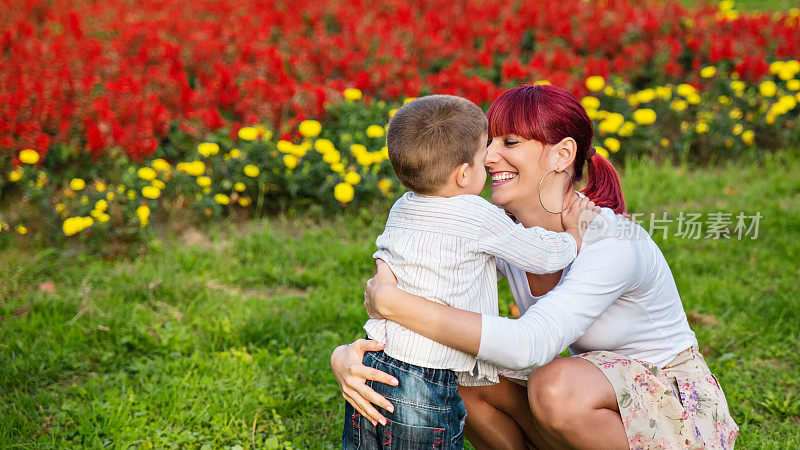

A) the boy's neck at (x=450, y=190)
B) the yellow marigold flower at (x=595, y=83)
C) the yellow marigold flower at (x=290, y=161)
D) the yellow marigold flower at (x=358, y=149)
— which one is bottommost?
the yellow marigold flower at (x=290, y=161)

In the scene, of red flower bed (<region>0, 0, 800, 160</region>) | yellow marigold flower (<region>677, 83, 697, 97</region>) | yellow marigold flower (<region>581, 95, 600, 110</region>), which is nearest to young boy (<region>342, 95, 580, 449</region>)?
red flower bed (<region>0, 0, 800, 160</region>)

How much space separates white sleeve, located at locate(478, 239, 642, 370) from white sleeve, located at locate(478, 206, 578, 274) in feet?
0.29

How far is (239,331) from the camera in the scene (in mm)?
3203

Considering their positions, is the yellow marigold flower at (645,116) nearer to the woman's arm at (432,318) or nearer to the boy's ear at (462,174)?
the boy's ear at (462,174)

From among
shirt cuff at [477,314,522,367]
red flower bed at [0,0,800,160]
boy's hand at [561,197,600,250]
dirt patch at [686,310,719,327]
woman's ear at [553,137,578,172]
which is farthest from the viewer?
red flower bed at [0,0,800,160]

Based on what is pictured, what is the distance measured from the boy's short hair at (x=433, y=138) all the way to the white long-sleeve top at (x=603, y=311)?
16.9 inches

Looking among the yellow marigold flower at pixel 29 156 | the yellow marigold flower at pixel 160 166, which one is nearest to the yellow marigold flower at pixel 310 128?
the yellow marigold flower at pixel 160 166

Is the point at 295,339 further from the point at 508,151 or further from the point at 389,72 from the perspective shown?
the point at 389,72

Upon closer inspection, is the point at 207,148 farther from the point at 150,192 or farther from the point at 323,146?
the point at 323,146

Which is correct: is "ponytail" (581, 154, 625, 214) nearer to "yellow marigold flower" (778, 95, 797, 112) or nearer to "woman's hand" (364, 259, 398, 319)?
"woman's hand" (364, 259, 398, 319)

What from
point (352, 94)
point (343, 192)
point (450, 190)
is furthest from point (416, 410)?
point (352, 94)

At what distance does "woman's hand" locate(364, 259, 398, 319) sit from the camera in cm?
199

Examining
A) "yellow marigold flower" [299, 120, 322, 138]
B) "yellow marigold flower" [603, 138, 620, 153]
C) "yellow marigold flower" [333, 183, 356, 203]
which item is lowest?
"yellow marigold flower" [333, 183, 356, 203]

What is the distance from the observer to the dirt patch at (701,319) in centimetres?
337
